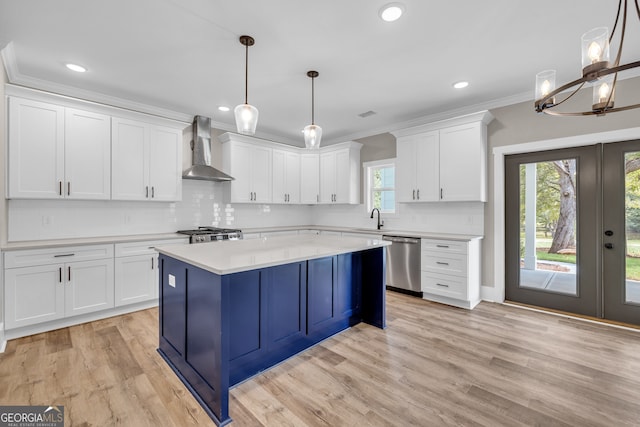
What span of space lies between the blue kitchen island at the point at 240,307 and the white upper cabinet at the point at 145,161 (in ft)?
6.00

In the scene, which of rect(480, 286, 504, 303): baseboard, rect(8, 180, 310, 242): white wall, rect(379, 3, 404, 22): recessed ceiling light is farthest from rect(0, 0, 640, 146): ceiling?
rect(480, 286, 504, 303): baseboard

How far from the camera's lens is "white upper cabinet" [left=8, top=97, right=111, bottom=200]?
3.03 m

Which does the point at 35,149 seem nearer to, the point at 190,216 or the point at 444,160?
the point at 190,216

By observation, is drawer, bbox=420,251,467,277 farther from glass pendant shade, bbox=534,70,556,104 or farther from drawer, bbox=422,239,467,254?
glass pendant shade, bbox=534,70,556,104

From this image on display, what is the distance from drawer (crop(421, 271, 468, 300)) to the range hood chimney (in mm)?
3329

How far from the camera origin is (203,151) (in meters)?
4.50

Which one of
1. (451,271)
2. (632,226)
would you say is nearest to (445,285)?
(451,271)

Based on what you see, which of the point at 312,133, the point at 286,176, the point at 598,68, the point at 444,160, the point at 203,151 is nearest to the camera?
the point at 598,68

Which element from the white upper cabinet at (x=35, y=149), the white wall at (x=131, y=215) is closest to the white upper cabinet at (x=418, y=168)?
the white wall at (x=131, y=215)

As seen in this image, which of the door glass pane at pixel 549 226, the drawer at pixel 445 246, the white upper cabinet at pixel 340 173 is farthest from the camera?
the white upper cabinet at pixel 340 173

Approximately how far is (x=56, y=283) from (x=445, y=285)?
14.9 ft

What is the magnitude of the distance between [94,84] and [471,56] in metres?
4.18

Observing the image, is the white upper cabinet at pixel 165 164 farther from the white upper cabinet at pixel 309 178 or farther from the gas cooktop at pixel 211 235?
the white upper cabinet at pixel 309 178

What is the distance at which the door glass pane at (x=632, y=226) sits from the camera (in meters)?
3.07
